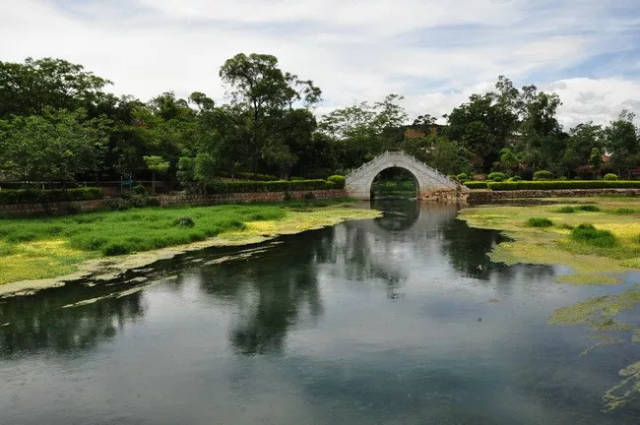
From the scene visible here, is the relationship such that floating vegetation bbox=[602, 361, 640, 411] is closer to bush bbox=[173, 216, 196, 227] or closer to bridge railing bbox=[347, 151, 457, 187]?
bush bbox=[173, 216, 196, 227]

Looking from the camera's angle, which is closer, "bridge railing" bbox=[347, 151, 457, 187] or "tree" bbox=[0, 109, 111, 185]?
"tree" bbox=[0, 109, 111, 185]

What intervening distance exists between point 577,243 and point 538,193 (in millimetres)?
30006

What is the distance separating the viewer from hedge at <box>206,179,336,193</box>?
38403mm

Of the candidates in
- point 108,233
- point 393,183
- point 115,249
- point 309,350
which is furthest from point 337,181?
point 309,350

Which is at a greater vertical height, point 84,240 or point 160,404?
point 84,240

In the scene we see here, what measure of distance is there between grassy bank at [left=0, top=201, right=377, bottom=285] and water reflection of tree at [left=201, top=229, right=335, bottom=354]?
4.17 metres

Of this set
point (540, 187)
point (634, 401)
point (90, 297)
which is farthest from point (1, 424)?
point (540, 187)

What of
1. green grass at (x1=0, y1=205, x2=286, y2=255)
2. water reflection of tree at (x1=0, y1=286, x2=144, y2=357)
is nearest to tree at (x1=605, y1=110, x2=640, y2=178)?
green grass at (x1=0, y1=205, x2=286, y2=255)

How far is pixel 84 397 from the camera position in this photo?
740 cm

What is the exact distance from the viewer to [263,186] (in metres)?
41.5

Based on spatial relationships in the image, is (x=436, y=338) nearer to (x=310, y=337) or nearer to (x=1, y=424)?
(x=310, y=337)

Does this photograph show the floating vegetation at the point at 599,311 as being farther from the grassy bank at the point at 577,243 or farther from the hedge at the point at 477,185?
the hedge at the point at 477,185

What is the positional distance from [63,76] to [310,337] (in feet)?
115

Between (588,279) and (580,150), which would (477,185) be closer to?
(580,150)
